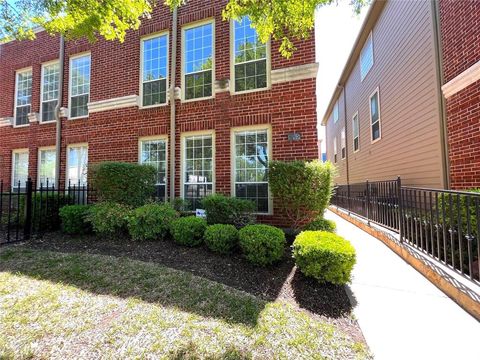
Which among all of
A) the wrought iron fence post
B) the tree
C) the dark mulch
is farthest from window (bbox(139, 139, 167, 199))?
the tree

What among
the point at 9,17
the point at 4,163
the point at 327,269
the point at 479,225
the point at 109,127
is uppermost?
the point at 9,17

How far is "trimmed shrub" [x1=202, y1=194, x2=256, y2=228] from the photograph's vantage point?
5.35m

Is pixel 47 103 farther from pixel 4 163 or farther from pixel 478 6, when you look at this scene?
pixel 478 6

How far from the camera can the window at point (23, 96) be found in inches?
372

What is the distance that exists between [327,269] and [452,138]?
4.85 metres

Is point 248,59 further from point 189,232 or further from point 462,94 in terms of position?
point 462,94

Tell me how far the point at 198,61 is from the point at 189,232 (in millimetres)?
4994

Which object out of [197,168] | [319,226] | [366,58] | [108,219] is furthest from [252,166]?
[366,58]

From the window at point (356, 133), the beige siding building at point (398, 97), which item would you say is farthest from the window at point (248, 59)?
the window at point (356, 133)

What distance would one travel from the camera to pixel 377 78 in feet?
31.9

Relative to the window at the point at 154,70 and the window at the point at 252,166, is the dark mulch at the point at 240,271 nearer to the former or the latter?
the window at the point at 252,166

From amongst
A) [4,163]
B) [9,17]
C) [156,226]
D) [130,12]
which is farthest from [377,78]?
[4,163]

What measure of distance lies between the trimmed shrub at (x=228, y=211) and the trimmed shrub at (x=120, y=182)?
203 centimetres

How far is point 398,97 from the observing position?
26.3ft
